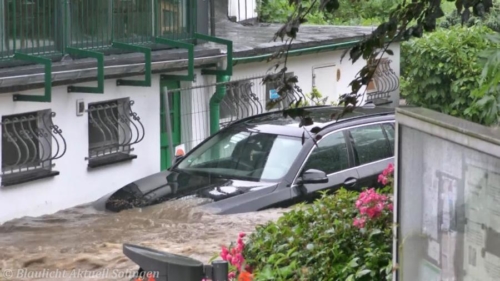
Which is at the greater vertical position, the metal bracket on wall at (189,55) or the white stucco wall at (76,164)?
the metal bracket on wall at (189,55)

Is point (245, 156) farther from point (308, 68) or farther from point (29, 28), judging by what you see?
point (308, 68)

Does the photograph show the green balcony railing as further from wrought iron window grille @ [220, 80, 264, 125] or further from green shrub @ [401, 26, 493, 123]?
green shrub @ [401, 26, 493, 123]

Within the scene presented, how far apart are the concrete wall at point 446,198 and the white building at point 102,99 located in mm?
7838

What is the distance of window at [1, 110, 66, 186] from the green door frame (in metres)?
2.40

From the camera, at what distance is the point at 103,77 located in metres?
12.8

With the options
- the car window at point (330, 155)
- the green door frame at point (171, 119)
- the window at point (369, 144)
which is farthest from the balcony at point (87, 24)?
the window at point (369, 144)

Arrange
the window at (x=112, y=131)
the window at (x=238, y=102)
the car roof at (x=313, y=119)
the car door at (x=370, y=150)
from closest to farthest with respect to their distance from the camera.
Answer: the car roof at (x=313, y=119), the car door at (x=370, y=150), the window at (x=112, y=131), the window at (x=238, y=102)

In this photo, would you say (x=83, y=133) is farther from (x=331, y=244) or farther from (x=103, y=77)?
(x=331, y=244)

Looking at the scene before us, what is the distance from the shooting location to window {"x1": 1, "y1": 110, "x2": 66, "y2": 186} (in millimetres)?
12164

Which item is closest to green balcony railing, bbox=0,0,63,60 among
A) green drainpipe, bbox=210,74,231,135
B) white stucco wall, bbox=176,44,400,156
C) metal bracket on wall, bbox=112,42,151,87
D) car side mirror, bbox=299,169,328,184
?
metal bracket on wall, bbox=112,42,151,87

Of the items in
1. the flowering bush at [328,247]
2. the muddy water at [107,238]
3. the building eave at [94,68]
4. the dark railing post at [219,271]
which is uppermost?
the building eave at [94,68]

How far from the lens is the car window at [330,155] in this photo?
1085 centimetres

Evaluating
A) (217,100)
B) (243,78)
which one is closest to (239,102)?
(243,78)

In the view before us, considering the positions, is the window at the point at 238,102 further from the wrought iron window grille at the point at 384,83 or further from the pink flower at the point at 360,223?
the pink flower at the point at 360,223
